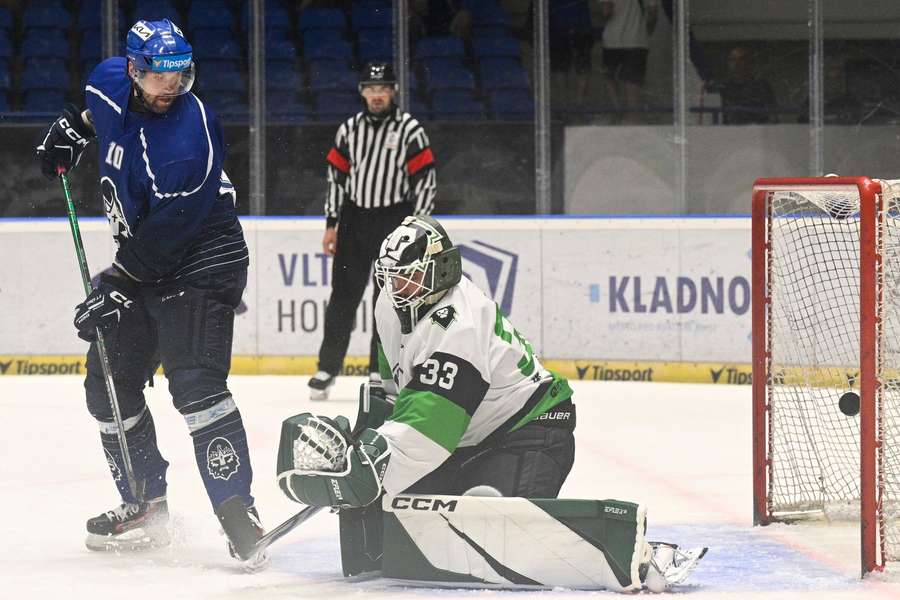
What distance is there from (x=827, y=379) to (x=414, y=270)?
179 cm

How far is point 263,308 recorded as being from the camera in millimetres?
7387

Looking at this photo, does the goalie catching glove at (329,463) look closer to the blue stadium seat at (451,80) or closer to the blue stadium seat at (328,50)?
the blue stadium seat at (451,80)

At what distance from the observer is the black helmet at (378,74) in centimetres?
614

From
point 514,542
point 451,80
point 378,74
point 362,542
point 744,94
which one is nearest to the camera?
point 514,542

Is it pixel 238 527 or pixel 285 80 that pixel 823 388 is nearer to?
pixel 238 527

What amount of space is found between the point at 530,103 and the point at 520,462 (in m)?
4.84

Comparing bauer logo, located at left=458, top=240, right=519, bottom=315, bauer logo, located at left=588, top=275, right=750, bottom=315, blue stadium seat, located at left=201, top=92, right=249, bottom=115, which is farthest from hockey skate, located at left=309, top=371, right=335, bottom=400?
blue stadium seat, located at left=201, top=92, right=249, bottom=115

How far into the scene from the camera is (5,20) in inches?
327

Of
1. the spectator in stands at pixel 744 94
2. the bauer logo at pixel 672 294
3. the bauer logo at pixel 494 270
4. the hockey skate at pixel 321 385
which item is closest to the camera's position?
the hockey skate at pixel 321 385

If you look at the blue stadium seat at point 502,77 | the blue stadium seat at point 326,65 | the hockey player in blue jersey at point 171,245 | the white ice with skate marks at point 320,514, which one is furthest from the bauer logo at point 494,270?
the hockey player in blue jersey at point 171,245

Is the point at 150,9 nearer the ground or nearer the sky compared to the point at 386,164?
nearer the sky

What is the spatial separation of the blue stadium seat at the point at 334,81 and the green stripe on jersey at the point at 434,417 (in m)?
5.25

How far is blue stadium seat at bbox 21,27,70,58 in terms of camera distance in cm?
818

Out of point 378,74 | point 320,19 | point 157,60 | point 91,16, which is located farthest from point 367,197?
point 157,60
